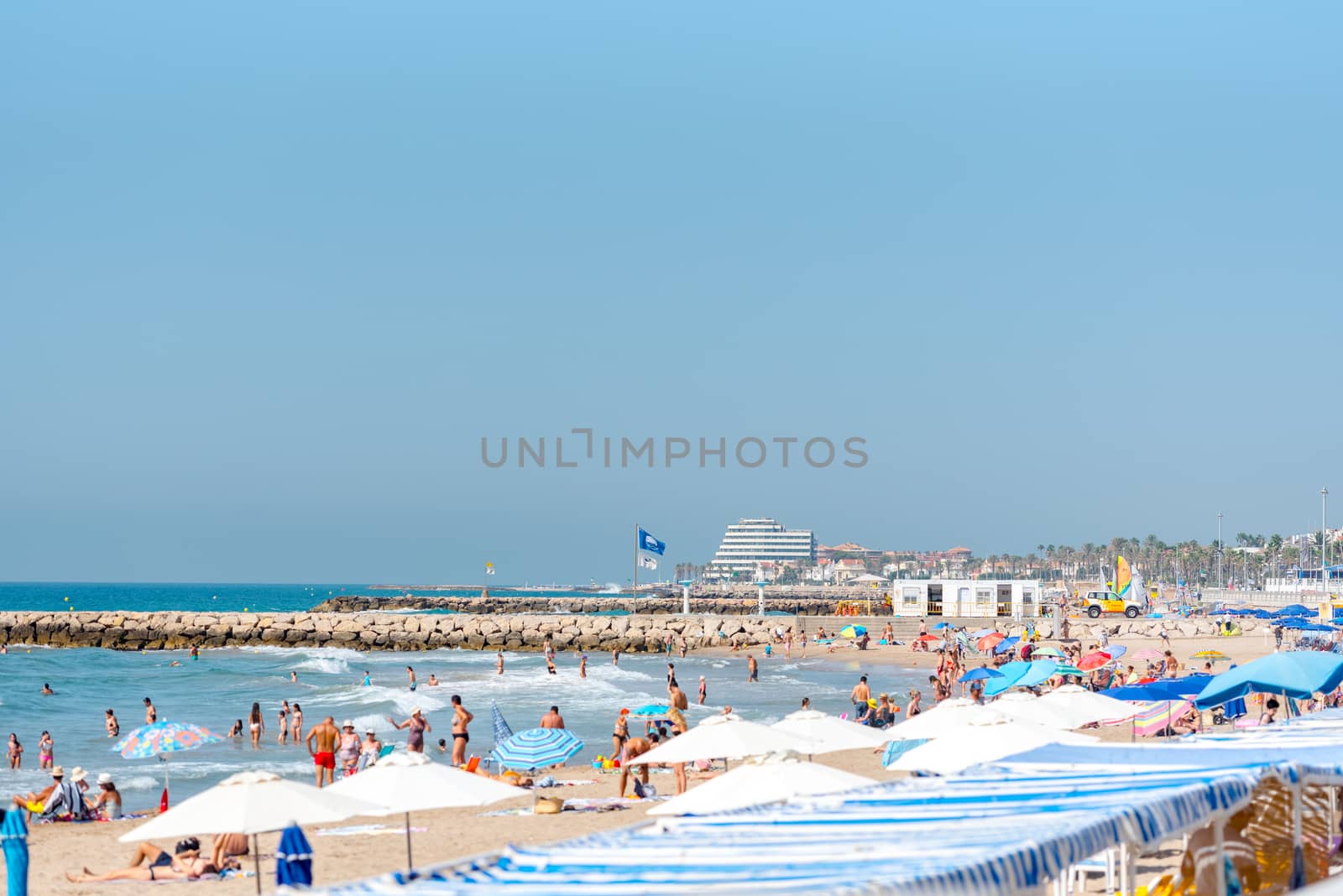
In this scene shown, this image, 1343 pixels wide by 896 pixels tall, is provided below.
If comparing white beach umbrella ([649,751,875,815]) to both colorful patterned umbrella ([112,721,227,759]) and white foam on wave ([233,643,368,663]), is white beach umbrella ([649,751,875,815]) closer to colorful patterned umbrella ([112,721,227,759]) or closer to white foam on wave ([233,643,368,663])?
colorful patterned umbrella ([112,721,227,759])

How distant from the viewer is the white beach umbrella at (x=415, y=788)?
943 centimetres

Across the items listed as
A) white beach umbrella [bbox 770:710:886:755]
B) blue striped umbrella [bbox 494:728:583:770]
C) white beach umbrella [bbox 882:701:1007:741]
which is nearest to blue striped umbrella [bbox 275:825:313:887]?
white beach umbrella [bbox 770:710:886:755]

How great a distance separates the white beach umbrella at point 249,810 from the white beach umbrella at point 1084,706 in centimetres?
901

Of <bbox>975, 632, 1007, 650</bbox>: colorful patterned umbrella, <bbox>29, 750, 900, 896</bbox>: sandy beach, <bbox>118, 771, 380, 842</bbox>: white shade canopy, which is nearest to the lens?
<bbox>118, 771, 380, 842</bbox>: white shade canopy

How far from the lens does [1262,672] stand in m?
12.8

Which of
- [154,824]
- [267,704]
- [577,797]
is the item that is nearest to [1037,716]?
[577,797]

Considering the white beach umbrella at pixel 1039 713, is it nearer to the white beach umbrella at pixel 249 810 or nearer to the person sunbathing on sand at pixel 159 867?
the white beach umbrella at pixel 249 810

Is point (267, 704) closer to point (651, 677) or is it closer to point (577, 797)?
point (651, 677)

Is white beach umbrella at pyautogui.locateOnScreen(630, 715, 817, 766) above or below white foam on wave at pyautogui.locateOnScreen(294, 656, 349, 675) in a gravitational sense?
above

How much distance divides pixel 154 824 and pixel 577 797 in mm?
9265

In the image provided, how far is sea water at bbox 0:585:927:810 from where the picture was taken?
23406 millimetres

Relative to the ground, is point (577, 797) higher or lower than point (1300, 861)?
lower

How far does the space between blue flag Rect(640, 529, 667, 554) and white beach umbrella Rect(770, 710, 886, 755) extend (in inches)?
1855

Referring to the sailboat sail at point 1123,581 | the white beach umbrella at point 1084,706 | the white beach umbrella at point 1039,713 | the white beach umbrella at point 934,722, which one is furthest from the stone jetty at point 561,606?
the white beach umbrella at point 934,722
